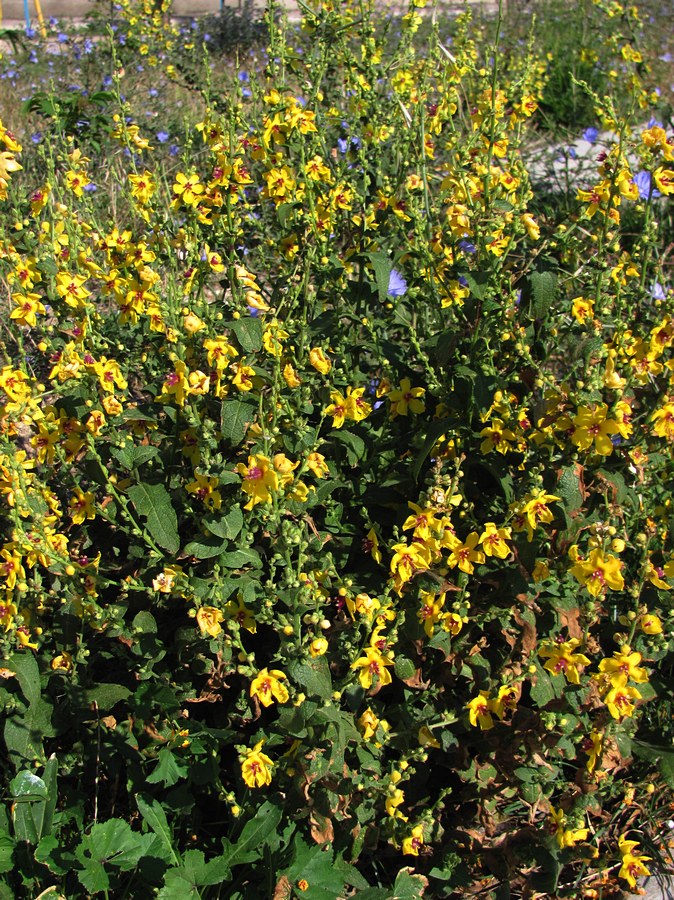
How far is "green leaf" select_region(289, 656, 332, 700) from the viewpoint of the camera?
194 cm

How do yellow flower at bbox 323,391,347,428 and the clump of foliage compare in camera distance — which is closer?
the clump of foliage

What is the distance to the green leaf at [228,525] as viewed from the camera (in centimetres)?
208

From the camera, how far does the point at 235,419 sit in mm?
2115

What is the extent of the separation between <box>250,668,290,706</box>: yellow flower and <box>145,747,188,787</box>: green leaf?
16.1 inches

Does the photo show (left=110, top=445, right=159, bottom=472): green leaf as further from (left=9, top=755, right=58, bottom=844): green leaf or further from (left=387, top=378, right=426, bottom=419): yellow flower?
(left=9, top=755, right=58, bottom=844): green leaf

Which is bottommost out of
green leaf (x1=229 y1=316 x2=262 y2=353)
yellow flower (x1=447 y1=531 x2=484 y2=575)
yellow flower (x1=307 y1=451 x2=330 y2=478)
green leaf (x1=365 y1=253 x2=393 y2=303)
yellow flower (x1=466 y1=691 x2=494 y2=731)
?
yellow flower (x1=466 y1=691 x2=494 y2=731)

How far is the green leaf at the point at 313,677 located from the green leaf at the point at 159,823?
0.60 meters

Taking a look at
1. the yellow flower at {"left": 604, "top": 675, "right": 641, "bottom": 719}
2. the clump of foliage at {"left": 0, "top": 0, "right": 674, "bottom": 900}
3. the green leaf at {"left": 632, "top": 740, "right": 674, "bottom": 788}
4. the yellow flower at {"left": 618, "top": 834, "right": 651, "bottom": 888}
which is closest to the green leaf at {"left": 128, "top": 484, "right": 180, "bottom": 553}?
Result: the clump of foliage at {"left": 0, "top": 0, "right": 674, "bottom": 900}

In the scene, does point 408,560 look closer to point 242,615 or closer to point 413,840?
point 242,615

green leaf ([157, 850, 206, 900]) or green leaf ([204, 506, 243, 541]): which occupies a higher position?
green leaf ([204, 506, 243, 541])

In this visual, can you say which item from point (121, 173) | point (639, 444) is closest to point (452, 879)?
point (639, 444)

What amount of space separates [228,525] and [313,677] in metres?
0.41

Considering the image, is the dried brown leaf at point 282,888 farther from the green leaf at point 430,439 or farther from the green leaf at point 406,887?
the green leaf at point 430,439

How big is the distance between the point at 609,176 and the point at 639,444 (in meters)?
0.70
